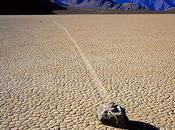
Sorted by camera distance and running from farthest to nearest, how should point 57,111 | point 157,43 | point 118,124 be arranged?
1. point 157,43
2. point 57,111
3. point 118,124

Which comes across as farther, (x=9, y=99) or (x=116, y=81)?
(x=116, y=81)

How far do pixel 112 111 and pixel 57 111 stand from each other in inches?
40.3

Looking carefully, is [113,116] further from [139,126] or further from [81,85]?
[81,85]

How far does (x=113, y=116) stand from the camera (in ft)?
16.3

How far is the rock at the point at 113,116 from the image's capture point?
495 centimetres

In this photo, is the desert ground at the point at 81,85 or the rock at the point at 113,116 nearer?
the rock at the point at 113,116

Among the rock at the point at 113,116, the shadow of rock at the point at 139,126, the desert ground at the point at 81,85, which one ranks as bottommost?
the desert ground at the point at 81,85

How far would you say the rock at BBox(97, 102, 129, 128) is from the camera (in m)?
4.95

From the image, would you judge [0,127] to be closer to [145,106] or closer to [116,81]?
[145,106]

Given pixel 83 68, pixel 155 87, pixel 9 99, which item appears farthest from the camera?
pixel 83 68

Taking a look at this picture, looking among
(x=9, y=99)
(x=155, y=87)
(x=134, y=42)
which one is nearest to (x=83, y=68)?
(x=155, y=87)

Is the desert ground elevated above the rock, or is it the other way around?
the rock

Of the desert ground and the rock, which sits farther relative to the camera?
the desert ground

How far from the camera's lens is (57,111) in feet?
18.4
